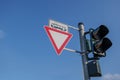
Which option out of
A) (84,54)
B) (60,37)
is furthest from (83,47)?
(60,37)

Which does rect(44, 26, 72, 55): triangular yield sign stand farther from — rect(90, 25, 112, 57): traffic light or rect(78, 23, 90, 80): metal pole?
rect(90, 25, 112, 57): traffic light

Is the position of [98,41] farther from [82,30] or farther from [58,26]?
[58,26]

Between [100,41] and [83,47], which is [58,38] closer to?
[83,47]

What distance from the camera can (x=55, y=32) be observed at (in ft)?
17.1

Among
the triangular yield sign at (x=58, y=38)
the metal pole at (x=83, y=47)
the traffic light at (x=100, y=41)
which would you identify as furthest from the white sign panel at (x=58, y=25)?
the traffic light at (x=100, y=41)

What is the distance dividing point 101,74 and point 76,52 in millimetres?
722

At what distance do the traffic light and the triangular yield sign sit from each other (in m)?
0.53

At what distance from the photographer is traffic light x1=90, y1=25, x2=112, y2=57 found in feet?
16.9

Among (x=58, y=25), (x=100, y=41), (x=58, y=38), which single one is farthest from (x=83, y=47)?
(x=58, y=25)

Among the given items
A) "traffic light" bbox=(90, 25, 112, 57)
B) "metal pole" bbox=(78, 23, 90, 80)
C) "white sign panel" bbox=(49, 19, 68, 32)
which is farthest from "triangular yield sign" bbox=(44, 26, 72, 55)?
"traffic light" bbox=(90, 25, 112, 57)

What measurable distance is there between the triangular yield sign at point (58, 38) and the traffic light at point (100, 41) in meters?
0.53

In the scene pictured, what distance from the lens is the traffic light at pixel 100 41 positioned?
5152mm

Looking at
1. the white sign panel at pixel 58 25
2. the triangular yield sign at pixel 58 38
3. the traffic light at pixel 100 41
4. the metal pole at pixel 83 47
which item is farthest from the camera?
the white sign panel at pixel 58 25

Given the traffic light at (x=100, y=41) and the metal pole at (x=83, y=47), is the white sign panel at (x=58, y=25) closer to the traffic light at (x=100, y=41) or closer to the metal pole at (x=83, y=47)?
the metal pole at (x=83, y=47)
